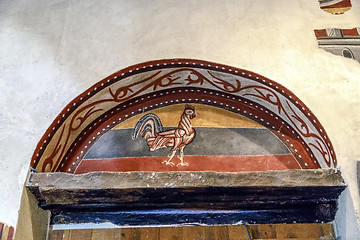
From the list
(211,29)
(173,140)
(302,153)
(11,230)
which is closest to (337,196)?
(302,153)

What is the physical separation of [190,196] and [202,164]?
43 cm

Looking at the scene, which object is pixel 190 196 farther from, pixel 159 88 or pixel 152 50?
pixel 152 50

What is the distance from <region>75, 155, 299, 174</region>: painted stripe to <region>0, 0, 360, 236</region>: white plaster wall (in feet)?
1.75

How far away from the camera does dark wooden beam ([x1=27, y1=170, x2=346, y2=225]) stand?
3115 mm

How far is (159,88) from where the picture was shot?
392cm

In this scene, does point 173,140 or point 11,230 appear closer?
point 11,230

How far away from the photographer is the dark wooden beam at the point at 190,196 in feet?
10.2

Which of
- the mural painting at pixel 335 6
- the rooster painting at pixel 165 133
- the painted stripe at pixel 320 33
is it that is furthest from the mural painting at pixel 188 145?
the mural painting at pixel 335 6

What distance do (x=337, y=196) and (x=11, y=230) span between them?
2351 mm

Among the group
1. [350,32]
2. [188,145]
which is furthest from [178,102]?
[350,32]

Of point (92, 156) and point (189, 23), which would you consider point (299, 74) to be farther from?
point (92, 156)

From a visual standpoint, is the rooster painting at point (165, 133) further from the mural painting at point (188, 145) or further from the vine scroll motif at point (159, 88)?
the vine scroll motif at point (159, 88)

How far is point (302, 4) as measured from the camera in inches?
157

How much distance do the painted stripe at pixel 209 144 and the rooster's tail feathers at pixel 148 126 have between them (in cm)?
6
